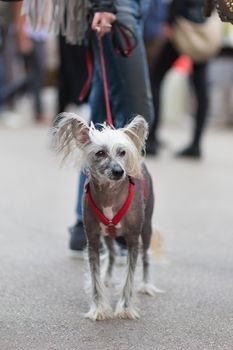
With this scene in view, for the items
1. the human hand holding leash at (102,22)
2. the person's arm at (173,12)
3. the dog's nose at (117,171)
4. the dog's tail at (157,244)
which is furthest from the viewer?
the person's arm at (173,12)

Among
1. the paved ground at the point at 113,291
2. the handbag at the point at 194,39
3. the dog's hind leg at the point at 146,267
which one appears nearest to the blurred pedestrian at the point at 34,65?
the handbag at the point at 194,39

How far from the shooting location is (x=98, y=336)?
10.6 feet

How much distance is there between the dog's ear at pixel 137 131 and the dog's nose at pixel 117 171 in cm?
19

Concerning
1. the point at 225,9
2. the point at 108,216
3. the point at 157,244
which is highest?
the point at 225,9

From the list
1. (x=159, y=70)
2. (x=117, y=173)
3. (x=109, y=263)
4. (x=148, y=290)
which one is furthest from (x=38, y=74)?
(x=117, y=173)

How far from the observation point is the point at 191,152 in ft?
27.3

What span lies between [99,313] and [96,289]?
0.40 ft

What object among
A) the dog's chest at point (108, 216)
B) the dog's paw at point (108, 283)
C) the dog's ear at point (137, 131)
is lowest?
the dog's paw at point (108, 283)

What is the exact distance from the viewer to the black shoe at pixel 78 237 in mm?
4418

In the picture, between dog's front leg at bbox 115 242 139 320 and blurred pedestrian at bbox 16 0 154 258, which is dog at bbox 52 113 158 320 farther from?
blurred pedestrian at bbox 16 0 154 258

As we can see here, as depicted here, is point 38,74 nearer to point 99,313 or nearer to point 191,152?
point 191,152

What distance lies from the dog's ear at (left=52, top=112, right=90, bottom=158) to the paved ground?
753 mm

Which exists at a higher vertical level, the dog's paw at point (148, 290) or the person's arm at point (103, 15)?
the person's arm at point (103, 15)

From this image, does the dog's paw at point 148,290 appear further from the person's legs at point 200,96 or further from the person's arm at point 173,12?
the person's legs at point 200,96
